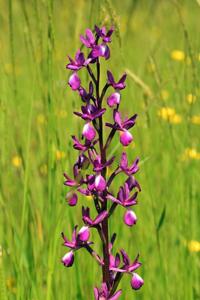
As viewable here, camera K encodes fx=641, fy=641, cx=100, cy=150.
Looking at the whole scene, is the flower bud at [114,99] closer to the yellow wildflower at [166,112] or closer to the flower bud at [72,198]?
the flower bud at [72,198]

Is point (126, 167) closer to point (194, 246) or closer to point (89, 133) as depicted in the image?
point (89, 133)

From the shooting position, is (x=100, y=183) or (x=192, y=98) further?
(x=192, y=98)

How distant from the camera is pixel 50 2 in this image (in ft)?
6.31

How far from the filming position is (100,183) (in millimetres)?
1473

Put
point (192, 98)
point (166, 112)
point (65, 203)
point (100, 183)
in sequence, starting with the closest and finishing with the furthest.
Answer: point (100, 183) → point (65, 203) → point (192, 98) → point (166, 112)

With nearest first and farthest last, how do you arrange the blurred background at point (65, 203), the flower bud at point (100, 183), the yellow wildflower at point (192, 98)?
the flower bud at point (100, 183), the blurred background at point (65, 203), the yellow wildflower at point (192, 98)

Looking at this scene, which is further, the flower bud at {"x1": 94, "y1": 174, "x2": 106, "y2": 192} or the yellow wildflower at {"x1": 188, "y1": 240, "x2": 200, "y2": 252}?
the yellow wildflower at {"x1": 188, "y1": 240, "x2": 200, "y2": 252}

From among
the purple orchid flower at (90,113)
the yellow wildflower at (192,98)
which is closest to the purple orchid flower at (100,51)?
the purple orchid flower at (90,113)

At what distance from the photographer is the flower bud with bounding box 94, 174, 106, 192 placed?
1.47 m

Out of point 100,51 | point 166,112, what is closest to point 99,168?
point 100,51

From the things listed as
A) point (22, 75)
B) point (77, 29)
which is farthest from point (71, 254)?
point (22, 75)

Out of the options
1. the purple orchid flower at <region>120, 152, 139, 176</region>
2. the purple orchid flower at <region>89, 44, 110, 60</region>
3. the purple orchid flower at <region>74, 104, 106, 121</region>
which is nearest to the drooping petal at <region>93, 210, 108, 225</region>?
the purple orchid flower at <region>120, 152, 139, 176</region>

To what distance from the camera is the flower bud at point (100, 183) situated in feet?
4.82

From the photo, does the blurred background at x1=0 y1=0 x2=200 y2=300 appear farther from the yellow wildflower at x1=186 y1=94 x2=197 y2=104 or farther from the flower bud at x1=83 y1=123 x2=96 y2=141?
the flower bud at x1=83 y1=123 x2=96 y2=141
